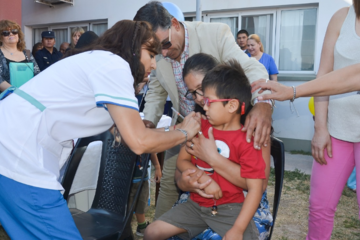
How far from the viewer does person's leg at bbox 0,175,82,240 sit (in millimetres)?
1579

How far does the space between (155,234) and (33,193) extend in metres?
0.64

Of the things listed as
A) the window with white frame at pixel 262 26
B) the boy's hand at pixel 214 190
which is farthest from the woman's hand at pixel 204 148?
the window with white frame at pixel 262 26

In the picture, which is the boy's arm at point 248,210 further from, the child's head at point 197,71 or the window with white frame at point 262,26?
the window with white frame at point 262,26

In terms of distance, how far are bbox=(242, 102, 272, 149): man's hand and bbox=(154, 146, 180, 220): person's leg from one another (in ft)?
2.81

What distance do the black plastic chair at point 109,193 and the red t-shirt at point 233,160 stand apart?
0.36 metres

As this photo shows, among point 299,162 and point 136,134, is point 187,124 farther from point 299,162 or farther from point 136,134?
point 299,162

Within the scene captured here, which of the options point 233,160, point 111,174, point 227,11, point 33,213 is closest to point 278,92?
point 233,160

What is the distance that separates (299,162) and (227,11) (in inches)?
141

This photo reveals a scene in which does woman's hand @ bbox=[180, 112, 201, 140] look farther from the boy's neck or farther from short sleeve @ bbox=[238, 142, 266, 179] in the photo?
short sleeve @ bbox=[238, 142, 266, 179]

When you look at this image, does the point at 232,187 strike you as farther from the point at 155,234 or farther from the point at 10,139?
the point at 10,139

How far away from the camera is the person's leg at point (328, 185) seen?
6.91ft

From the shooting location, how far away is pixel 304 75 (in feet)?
23.9

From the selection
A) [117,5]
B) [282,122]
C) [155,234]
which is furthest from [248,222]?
[117,5]

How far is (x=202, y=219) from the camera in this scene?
1.92 metres
